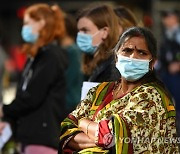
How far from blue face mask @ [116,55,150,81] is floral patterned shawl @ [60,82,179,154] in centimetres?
8

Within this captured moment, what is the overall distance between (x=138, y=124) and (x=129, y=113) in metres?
0.09

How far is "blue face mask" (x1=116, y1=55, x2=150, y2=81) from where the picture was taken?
4027mm

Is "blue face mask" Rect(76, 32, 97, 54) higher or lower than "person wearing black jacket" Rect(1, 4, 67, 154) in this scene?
higher

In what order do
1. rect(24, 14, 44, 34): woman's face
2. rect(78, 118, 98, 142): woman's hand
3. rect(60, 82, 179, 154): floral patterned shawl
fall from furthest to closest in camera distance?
rect(24, 14, 44, 34): woman's face, rect(78, 118, 98, 142): woman's hand, rect(60, 82, 179, 154): floral patterned shawl

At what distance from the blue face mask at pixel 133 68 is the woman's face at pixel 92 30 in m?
0.99

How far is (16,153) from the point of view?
689 centimetres

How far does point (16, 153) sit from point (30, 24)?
1.54m

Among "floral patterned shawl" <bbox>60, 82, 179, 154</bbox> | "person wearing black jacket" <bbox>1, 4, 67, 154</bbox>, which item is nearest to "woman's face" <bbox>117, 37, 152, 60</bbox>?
"floral patterned shawl" <bbox>60, 82, 179, 154</bbox>

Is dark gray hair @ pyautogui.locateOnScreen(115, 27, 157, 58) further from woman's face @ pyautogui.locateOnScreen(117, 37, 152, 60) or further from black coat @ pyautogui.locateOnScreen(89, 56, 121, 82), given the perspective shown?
black coat @ pyautogui.locateOnScreen(89, 56, 121, 82)

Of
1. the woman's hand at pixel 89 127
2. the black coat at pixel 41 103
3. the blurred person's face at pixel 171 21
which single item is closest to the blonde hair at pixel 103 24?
the black coat at pixel 41 103

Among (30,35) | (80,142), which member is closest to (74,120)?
(80,142)

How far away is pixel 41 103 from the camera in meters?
5.75

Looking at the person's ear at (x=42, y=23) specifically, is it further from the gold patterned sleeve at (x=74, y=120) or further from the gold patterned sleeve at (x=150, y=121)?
the gold patterned sleeve at (x=150, y=121)

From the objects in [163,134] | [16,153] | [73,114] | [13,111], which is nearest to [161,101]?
[163,134]
